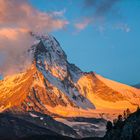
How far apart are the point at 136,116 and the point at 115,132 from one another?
15.1 metres

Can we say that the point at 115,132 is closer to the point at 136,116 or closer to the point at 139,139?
the point at 136,116

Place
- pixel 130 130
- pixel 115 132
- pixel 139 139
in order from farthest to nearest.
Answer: pixel 115 132, pixel 130 130, pixel 139 139

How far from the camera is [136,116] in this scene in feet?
584

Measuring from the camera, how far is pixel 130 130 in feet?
572

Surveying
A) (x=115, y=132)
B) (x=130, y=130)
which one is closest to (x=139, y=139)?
(x=130, y=130)

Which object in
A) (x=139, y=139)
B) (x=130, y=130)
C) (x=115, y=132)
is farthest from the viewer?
(x=115, y=132)

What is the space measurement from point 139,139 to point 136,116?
15.5 meters

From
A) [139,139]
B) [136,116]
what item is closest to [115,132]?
[136,116]

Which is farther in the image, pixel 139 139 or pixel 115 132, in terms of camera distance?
pixel 115 132

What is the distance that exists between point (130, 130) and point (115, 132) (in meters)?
16.4

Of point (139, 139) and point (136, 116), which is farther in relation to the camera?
point (136, 116)

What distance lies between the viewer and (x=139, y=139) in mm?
163500

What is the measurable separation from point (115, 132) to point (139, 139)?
27099mm

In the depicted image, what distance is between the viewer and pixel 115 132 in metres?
190
